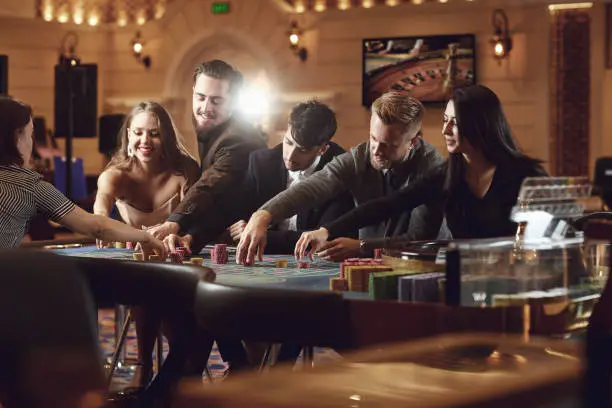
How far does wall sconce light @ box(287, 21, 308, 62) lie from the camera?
12.5m

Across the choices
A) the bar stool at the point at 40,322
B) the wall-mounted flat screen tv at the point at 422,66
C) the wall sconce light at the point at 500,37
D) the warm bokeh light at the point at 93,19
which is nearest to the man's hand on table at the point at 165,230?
the bar stool at the point at 40,322

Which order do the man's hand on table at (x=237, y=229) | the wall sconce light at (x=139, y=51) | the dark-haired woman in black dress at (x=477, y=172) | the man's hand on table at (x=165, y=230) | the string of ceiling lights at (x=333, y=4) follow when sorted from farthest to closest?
the wall sconce light at (x=139, y=51)
the string of ceiling lights at (x=333, y=4)
the man's hand on table at (x=237, y=229)
the man's hand on table at (x=165, y=230)
the dark-haired woman in black dress at (x=477, y=172)

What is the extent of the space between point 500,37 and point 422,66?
0.92 meters

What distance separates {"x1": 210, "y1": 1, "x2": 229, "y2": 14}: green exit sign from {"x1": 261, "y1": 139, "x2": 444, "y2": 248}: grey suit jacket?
29.5ft

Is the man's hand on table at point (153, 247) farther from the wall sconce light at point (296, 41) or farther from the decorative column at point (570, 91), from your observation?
the wall sconce light at point (296, 41)

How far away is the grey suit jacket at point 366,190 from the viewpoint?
4141mm

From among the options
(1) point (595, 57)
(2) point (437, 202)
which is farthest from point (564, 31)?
(2) point (437, 202)

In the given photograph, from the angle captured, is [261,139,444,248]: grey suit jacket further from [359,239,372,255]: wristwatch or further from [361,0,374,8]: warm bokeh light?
[361,0,374,8]: warm bokeh light

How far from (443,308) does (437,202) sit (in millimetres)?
1430

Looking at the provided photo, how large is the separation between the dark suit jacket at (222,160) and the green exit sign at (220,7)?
27.2ft

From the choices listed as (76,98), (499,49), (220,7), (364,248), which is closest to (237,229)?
(364,248)

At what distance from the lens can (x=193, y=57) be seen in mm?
13336

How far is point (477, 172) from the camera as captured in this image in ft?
12.8

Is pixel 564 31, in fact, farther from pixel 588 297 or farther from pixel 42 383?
pixel 42 383
